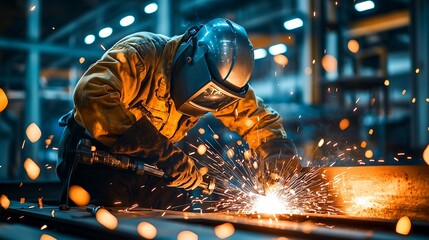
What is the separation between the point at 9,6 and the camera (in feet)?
25.1

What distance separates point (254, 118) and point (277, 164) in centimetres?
34

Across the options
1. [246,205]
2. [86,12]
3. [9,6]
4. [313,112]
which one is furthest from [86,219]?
[86,12]

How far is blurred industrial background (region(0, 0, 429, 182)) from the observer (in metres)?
6.30

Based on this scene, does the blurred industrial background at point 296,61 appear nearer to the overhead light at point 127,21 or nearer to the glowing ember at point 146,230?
the overhead light at point 127,21

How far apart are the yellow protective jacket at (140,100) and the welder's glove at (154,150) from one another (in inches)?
1.8

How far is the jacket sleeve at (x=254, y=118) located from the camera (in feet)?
9.55

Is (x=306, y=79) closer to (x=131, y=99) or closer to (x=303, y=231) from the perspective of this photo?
(x=131, y=99)

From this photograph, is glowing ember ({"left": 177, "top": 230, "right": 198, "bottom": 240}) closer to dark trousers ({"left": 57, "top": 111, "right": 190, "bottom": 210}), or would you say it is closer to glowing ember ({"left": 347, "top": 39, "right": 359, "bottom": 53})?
dark trousers ({"left": 57, "top": 111, "right": 190, "bottom": 210})

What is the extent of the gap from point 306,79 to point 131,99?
5.42 m

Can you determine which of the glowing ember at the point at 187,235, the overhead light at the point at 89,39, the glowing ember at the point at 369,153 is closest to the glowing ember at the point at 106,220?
the glowing ember at the point at 187,235

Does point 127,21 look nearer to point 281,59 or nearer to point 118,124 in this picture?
point 281,59

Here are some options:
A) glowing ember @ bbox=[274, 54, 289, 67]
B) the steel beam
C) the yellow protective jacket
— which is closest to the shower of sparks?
the yellow protective jacket

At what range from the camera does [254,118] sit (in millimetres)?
2934

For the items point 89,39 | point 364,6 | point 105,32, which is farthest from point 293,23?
point 89,39
